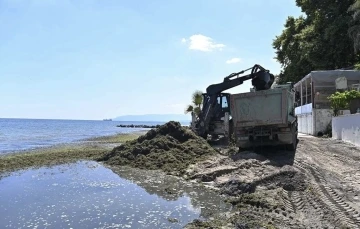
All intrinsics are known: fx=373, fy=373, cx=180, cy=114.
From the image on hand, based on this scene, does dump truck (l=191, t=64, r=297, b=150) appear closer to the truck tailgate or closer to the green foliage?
the truck tailgate

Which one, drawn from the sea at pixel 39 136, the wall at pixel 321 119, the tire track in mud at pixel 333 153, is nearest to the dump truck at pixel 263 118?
the tire track in mud at pixel 333 153

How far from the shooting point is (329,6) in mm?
35344

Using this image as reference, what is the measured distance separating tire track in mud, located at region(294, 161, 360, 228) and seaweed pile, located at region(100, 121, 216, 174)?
4694mm

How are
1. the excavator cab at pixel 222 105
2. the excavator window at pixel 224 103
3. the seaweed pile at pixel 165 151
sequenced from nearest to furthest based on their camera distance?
the seaweed pile at pixel 165 151 < the excavator cab at pixel 222 105 < the excavator window at pixel 224 103

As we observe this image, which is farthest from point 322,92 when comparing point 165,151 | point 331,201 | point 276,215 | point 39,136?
point 39,136

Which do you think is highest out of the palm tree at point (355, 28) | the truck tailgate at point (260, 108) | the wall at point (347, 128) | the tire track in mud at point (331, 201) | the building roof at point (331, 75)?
the palm tree at point (355, 28)

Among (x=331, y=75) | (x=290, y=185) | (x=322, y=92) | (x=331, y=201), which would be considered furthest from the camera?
(x=322, y=92)

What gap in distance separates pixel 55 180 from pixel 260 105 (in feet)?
27.9

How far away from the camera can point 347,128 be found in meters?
20.3

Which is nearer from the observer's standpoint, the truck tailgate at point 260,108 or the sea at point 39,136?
the truck tailgate at point 260,108

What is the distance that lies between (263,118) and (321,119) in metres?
12.9

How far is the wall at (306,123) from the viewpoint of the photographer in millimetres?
27766

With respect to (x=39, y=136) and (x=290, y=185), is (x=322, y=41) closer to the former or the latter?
(x=290, y=185)

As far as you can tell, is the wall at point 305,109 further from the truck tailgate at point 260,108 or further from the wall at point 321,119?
the truck tailgate at point 260,108
